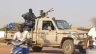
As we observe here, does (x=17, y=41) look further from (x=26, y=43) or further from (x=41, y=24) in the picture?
(x=41, y=24)

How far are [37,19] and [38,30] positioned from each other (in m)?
0.73

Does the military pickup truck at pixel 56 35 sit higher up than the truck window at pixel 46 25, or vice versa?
the truck window at pixel 46 25

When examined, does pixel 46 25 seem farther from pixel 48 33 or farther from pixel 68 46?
pixel 68 46

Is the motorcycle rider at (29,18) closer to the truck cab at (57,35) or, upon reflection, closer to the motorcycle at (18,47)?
the truck cab at (57,35)

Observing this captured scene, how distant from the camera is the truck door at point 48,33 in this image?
1593cm

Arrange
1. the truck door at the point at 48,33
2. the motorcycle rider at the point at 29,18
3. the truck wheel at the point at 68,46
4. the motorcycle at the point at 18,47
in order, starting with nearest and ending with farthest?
the motorcycle at the point at 18,47, the truck wheel at the point at 68,46, the truck door at the point at 48,33, the motorcycle rider at the point at 29,18

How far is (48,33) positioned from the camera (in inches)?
632

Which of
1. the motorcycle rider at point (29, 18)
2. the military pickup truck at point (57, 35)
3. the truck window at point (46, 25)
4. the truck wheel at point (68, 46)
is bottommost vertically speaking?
the truck wheel at point (68, 46)

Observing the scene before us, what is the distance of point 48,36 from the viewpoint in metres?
16.1

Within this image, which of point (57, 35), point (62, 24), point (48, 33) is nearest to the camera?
point (57, 35)

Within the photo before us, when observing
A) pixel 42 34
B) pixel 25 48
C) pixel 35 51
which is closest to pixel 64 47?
pixel 42 34

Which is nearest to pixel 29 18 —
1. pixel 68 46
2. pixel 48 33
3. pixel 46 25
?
A: pixel 46 25

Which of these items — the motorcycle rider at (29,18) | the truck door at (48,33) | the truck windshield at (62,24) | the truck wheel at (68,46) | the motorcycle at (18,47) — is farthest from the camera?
the motorcycle rider at (29,18)

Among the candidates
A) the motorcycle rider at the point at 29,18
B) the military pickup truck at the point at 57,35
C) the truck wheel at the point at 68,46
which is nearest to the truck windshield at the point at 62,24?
the military pickup truck at the point at 57,35
